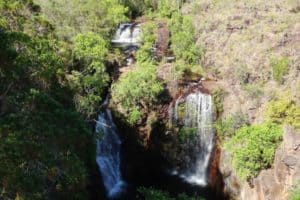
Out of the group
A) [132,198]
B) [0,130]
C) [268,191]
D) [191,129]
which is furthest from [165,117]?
[0,130]

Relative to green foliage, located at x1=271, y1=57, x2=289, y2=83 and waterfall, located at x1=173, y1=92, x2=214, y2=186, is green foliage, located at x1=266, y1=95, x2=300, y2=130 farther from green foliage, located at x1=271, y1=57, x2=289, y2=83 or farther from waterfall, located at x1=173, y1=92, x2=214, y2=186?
waterfall, located at x1=173, y1=92, x2=214, y2=186

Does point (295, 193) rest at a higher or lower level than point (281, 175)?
lower

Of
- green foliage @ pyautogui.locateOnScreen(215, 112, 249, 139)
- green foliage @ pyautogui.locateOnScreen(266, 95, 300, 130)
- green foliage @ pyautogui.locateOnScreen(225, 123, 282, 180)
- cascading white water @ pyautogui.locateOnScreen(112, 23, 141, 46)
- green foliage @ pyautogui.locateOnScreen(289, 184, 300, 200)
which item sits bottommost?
green foliage @ pyautogui.locateOnScreen(289, 184, 300, 200)

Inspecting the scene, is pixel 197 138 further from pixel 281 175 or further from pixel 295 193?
pixel 295 193

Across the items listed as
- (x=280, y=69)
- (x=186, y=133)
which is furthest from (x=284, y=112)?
(x=186, y=133)

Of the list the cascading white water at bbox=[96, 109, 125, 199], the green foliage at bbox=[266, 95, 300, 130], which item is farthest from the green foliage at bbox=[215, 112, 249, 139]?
the cascading white water at bbox=[96, 109, 125, 199]

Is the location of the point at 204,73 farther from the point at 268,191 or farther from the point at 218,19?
the point at 268,191
